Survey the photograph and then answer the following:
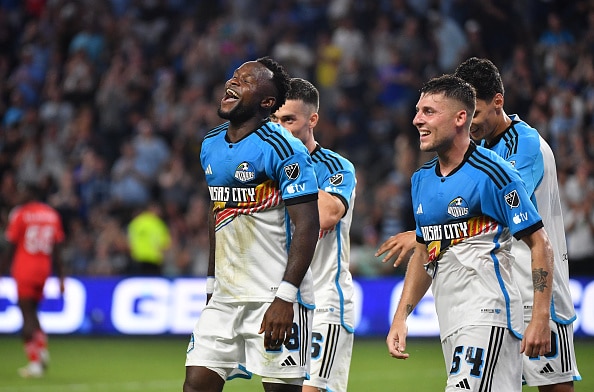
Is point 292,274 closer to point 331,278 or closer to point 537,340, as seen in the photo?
point 537,340

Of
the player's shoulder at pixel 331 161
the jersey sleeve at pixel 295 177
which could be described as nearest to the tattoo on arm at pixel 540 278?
the jersey sleeve at pixel 295 177

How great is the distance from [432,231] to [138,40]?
1639cm

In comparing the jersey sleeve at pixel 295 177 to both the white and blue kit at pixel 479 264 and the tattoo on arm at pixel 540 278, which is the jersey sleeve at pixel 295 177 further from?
the tattoo on arm at pixel 540 278

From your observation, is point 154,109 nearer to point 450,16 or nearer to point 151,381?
point 450,16

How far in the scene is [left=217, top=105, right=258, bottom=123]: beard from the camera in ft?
19.4

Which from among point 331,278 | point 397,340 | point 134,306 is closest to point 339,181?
point 331,278

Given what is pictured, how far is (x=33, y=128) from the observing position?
20141 millimetres

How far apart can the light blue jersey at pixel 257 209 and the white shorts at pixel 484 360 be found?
0.88 metres

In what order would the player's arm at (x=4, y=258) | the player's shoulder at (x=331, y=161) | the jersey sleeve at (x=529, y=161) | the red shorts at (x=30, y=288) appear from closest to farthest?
1. the jersey sleeve at (x=529, y=161)
2. the player's shoulder at (x=331, y=161)
3. the red shorts at (x=30, y=288)
4. the player's arm at (x=4, y=258)

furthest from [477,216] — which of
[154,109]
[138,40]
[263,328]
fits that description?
[138,40]

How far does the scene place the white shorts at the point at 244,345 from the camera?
5.71 m

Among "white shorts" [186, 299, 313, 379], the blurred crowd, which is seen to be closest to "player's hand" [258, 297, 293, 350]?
"white shorts" [186, 299, 313, 379]

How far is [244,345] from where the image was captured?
5.90 m

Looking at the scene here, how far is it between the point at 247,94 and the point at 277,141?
0.35m
